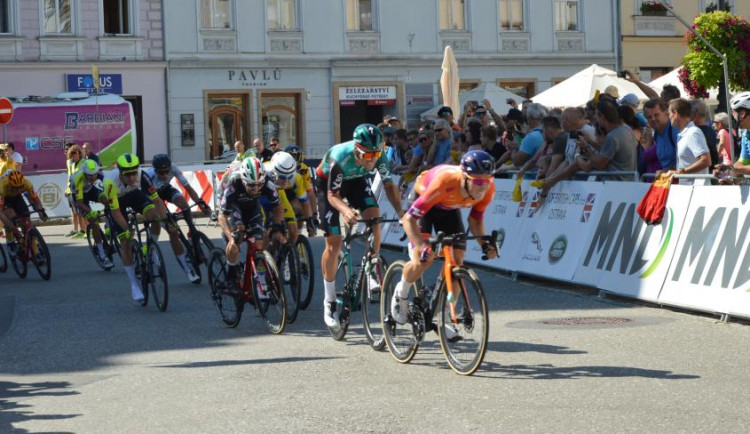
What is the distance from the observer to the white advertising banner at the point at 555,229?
14.7 metres

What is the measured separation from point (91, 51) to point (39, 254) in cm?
2273

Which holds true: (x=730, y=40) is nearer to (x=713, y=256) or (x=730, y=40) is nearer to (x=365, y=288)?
(x=713, y=256)

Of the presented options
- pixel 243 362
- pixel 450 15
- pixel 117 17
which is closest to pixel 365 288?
pixel 243 362

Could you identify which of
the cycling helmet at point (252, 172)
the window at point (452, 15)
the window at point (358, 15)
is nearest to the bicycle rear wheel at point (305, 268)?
the cycling helmet at point (252, 172)

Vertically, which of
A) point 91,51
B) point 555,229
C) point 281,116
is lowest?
point 555,229

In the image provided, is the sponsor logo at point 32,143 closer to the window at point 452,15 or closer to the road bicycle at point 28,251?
the window at point 452,15

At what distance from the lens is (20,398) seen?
9.47m

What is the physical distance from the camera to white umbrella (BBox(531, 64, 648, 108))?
86.5 feet

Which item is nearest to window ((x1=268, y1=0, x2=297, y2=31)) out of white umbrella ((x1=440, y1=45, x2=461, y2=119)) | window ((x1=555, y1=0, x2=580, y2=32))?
window ((x1=555, y1=0, x2=580, y2=32))

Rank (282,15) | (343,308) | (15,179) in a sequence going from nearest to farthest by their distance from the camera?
(343,308)
(15,179)
(282,15)

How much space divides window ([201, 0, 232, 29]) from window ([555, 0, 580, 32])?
12465 millimetres

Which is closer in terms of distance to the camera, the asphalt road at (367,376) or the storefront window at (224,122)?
the asphalt road at (367,376)

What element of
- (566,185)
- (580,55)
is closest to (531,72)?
(580,55)

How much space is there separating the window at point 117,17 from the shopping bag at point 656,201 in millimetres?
30797
